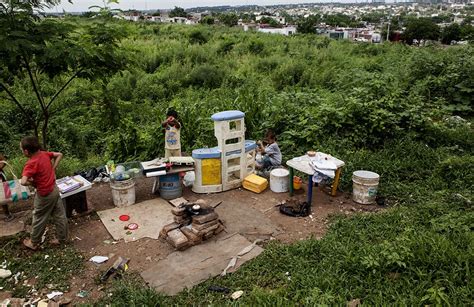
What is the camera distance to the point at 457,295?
11.7 feet

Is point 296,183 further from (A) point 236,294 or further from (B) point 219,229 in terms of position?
(A) point 236,294

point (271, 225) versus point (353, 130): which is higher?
point (353, 130)

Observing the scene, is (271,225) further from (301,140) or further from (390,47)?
(390,47)

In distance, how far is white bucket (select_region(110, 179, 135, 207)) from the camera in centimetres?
583

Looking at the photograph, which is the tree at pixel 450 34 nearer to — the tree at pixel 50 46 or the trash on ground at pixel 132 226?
the tree at pixel 50 46

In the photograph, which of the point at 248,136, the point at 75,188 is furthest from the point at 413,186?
the point at 75,188

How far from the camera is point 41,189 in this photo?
448 cm

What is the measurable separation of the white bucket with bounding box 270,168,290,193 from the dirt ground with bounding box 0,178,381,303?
10 centimetres

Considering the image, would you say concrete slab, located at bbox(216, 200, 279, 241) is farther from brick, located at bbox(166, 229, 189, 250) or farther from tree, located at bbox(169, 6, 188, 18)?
tree, located at bbox(169, 6, 188, 18)

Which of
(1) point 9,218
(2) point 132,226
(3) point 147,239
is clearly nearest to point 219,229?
(3) point 147,239

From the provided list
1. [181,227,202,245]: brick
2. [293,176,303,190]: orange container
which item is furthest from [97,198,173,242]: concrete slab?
[293,176,303,190]: orange container

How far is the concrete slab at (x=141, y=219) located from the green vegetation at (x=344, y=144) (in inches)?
44.4

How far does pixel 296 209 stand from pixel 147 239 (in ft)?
7.54

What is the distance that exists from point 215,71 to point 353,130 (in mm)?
10641
